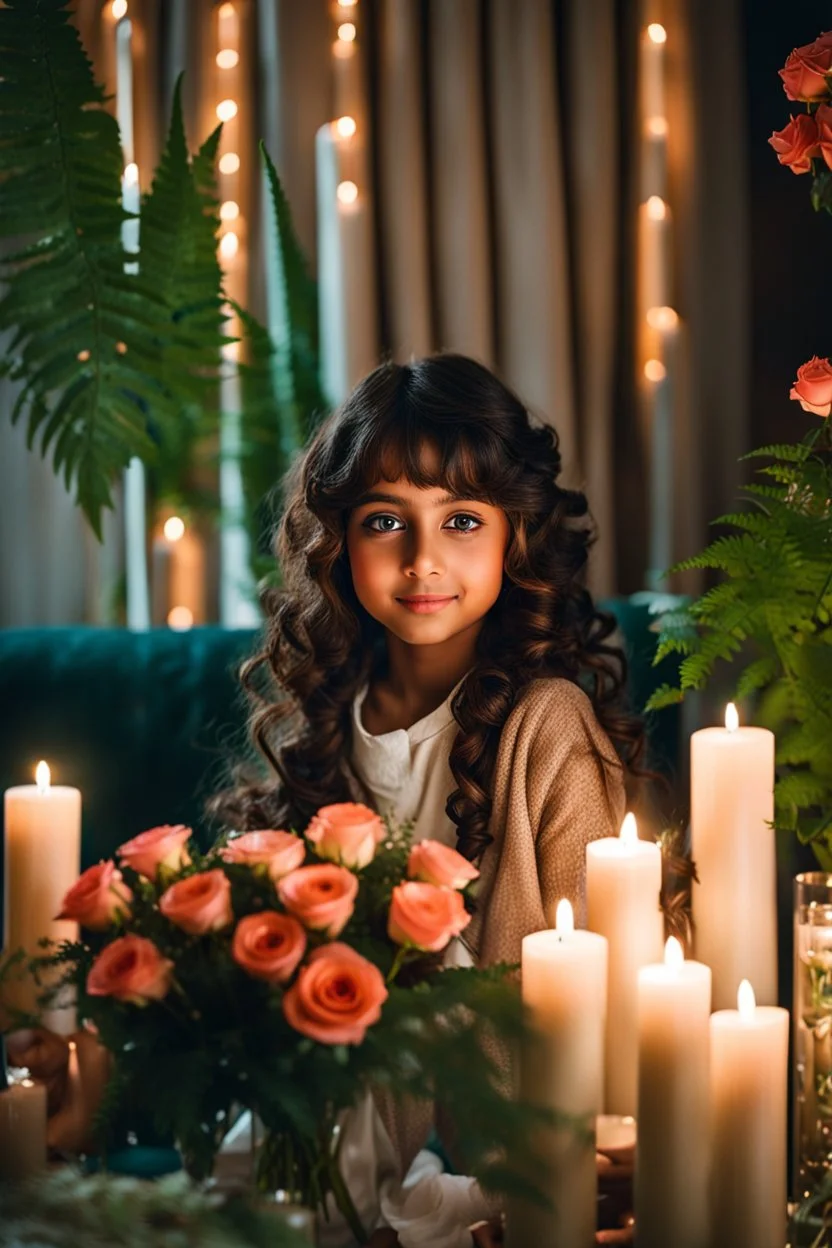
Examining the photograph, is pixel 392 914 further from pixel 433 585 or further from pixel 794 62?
pixel 794 62

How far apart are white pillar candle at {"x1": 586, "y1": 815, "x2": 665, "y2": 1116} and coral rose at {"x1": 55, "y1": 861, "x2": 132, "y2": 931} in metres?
0.45

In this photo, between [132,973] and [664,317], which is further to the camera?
[664,317]

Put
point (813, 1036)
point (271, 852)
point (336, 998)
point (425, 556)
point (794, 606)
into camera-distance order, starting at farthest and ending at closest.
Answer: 1. point (425, 556)
2. point (794, 606)
3. point (813, 1036)
4. point (271, 852)
5. point (336, 998)

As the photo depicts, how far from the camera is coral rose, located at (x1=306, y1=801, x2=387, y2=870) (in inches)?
41.6

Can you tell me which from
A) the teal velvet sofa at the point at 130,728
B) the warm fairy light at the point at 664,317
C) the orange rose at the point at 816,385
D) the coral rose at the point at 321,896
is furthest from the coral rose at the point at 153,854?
the warm fairy light at the point at 664,317

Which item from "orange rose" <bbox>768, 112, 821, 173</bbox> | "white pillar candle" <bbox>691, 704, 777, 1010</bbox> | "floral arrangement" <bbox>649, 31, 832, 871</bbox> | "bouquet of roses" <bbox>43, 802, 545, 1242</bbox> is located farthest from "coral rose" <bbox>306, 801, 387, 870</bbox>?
"orange rose" <bbox>768, 112, 821, 173</bbox>

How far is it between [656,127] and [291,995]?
214cm

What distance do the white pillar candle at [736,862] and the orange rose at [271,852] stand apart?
45 cm

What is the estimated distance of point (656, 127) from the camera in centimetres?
260

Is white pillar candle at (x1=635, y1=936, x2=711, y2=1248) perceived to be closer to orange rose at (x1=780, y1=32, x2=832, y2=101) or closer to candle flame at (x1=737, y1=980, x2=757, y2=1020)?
candle flame at (x1=737, y1=980, x2=757, y2=1020)

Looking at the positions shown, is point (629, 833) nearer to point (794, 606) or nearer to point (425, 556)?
point (794, 606)

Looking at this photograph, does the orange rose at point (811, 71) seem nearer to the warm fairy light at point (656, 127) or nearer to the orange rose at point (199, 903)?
the orange rose at point (199, 903)

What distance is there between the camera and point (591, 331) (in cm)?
267

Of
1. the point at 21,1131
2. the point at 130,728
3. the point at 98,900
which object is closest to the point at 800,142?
the point at 98,900
